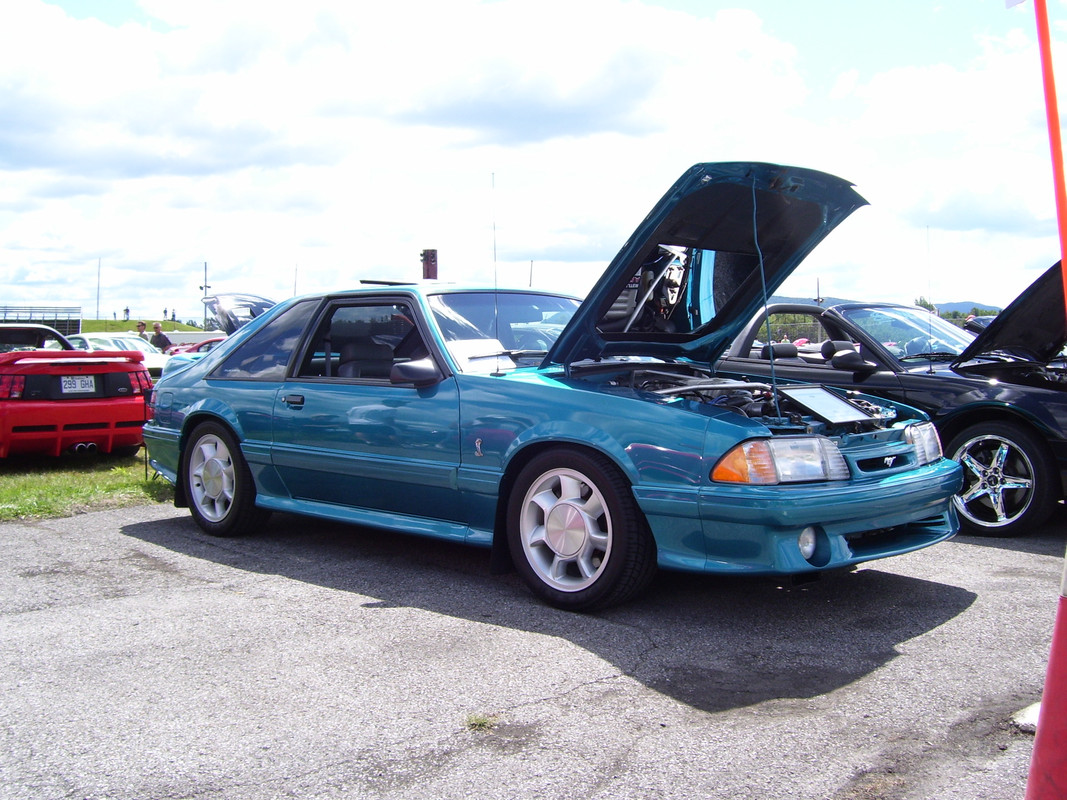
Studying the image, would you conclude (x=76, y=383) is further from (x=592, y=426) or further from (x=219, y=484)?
Result: (x=592, y=426)

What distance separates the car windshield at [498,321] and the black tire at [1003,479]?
2.65m

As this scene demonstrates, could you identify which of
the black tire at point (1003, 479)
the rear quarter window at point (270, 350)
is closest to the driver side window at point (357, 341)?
the rear quarter window at point (270, 350)

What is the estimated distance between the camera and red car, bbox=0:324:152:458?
821cm

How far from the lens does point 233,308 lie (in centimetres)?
931

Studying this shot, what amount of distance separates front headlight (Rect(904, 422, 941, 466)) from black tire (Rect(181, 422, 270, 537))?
3560 millimetres

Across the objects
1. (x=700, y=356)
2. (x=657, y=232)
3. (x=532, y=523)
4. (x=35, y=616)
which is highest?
(x=657, y=232)

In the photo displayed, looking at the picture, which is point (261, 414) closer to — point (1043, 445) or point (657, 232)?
point (657, 232)

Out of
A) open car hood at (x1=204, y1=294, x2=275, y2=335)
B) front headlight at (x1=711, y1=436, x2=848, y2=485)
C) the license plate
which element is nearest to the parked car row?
front headlight at (x1=711, y1=436, x2=848, y2=485)

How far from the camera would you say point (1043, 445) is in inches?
224

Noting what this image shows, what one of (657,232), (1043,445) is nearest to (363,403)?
(657,232)

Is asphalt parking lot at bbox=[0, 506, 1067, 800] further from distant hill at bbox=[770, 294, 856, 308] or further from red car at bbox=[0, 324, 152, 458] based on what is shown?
red car at bbox=[0, 324, 152, 458]

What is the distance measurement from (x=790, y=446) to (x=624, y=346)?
139 cm

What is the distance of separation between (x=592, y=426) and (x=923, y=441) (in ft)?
5.33

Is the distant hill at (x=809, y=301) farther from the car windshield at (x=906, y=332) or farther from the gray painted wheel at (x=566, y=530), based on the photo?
the gray painted wheel at (x=566, y=530)
